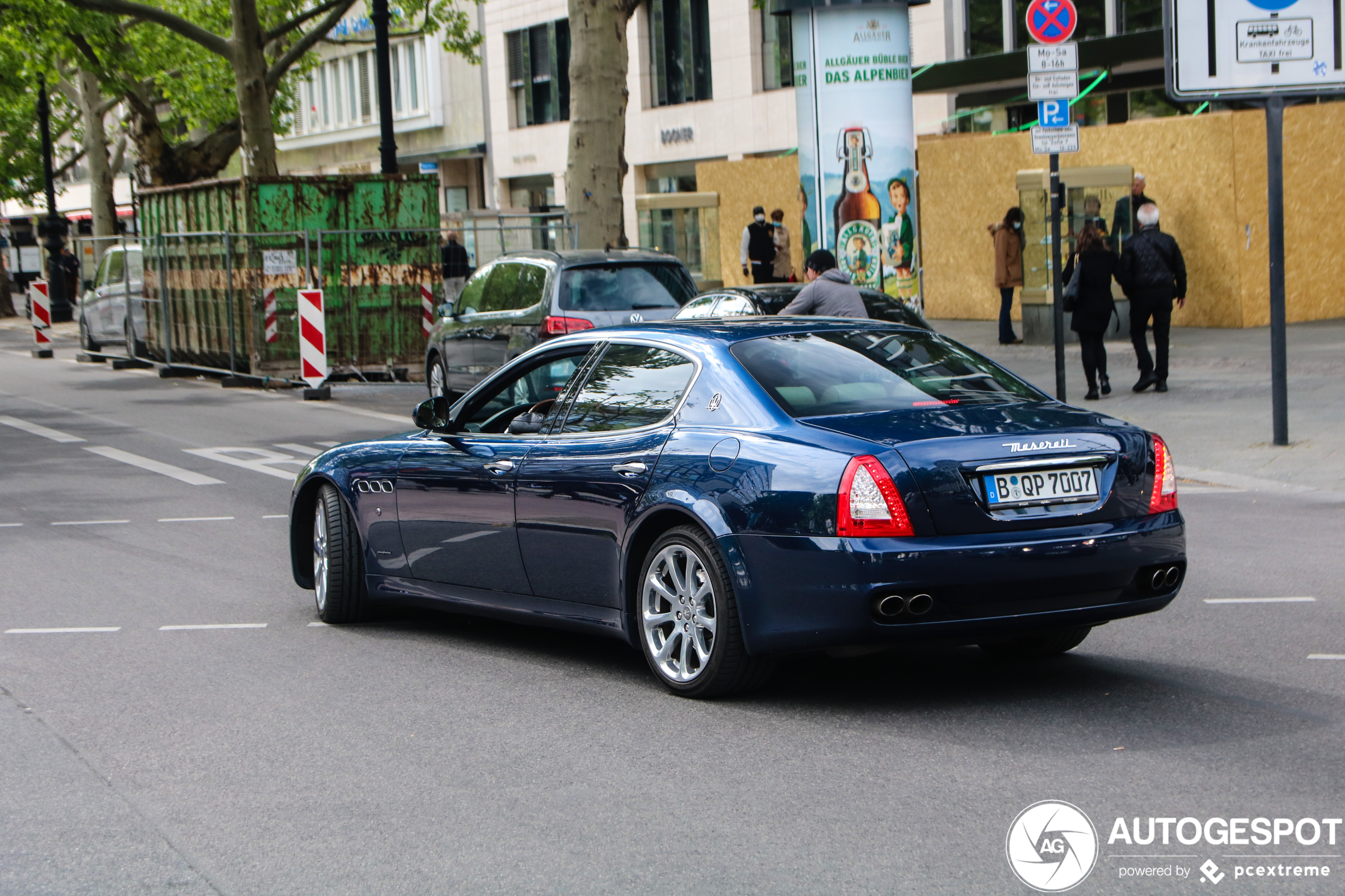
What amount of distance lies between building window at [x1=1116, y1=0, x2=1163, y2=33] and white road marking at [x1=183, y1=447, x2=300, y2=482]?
18.3 m

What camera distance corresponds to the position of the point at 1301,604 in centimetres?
779

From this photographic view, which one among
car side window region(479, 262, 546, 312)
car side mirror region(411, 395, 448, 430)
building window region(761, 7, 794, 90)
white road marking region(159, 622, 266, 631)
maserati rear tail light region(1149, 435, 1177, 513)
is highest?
building window region(761, 7, 794, 90)

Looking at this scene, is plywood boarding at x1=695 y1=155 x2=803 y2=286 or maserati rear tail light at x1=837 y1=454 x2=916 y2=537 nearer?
maserati rear tail light at x1=837 y1=454 x2=916 y2=537

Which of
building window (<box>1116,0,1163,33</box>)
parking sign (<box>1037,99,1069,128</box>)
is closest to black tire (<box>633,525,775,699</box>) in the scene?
parking sign (<box>1037,99,1069,128</box>)

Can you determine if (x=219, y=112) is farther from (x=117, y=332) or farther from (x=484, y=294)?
(x=484, y=294)

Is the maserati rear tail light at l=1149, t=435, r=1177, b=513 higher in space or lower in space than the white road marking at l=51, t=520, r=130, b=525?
higher

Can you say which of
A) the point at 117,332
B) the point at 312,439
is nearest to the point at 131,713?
the point at 312,439

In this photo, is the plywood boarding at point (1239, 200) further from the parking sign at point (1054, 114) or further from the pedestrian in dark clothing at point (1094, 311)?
the parking sign at point (1054, 114)

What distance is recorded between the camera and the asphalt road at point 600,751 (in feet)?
14.7

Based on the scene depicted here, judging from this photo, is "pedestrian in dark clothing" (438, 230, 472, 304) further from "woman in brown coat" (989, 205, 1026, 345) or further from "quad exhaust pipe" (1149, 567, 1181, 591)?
"quad exhaust pipe" (1149, 567, 1181, 591)

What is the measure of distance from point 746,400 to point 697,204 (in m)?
26.3

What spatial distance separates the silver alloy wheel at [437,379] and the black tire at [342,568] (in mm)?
10788

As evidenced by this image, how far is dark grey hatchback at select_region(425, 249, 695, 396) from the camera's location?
55.1 feet

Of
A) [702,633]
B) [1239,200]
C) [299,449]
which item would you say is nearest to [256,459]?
[299,449]
